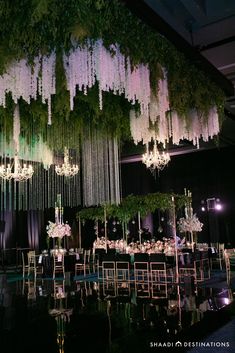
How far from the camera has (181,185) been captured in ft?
48.4

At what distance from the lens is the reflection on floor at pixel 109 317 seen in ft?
12.0

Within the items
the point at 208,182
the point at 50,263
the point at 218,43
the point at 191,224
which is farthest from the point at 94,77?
the point at 208,182

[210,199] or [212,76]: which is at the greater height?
[212,76]

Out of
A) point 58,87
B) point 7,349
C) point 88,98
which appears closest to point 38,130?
point 88,98

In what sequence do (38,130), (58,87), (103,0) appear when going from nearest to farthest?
(103,0) < (58,87) < (38,130)

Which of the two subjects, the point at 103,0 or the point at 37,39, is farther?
the point at 37,39

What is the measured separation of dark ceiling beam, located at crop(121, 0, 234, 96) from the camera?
3375 mm

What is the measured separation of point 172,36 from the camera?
3932mm

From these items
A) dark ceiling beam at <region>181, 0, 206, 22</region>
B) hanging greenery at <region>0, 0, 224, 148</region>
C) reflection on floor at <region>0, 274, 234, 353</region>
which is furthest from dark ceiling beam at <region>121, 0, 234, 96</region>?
reflection on floor at <region>0, 274, 234, 353</region>

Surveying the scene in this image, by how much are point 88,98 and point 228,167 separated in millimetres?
10032

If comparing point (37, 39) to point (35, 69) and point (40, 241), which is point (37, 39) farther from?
point (40, 241)

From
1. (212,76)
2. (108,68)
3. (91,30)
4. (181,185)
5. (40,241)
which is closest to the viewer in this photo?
(91,30)

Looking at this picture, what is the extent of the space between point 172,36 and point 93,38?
874 mm

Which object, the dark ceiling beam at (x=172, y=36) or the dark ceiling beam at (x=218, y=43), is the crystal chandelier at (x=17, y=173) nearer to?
the dark ceiling beam at (x=218, y=43)
